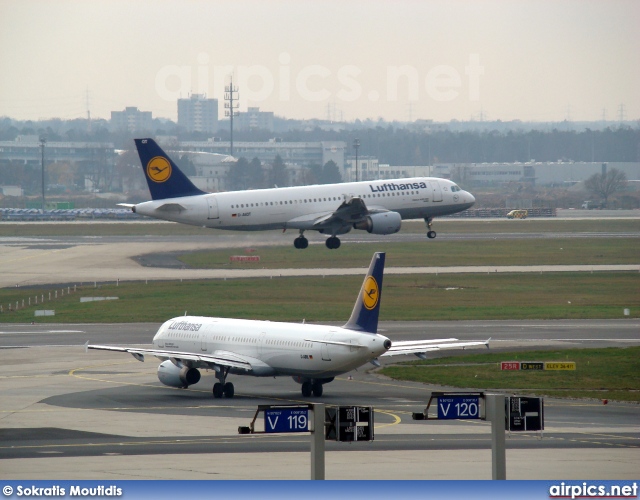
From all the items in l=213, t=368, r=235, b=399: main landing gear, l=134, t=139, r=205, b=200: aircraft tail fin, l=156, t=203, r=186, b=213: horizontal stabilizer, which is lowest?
l=213, t=368, r=235, b=399: main landing gear

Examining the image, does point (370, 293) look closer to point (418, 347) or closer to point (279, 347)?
point (279, 347)

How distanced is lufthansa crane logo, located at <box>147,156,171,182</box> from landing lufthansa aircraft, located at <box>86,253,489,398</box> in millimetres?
42959

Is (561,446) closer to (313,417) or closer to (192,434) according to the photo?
(192,434)

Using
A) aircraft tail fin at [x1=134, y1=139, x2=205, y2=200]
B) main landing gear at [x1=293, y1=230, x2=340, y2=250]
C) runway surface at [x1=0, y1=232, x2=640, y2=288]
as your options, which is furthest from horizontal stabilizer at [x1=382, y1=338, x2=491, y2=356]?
runway surface at [x1=0, y1=232, x2=640, y2=288]

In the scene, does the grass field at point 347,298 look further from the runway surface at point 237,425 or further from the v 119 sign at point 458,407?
the v 119 sign at point 458,407

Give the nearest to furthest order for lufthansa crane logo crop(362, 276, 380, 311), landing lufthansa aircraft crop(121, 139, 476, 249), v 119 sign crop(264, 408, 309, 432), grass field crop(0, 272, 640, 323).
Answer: v 119 sign crop(264, 408, 309, 432)
lufthansa crane logo crop(362, 276, 380, 311)
grass field crop(0, 272, 640, 323)
landing lufthansa aircraft crop(121, 139, 476, 249)

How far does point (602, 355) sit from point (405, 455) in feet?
98.4

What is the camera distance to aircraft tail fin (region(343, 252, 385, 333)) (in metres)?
49.9

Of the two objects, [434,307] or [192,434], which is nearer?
[192,434]

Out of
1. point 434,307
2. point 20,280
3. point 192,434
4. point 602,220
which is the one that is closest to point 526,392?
point 192,434

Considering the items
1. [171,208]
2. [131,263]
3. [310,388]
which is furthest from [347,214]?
[310,388]

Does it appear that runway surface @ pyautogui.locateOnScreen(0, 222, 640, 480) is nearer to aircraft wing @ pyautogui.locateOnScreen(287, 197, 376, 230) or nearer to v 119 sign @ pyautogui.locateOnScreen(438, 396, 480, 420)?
v 119 sign @ pyautogui.locateOnScreen(438, 396, 480, 420)

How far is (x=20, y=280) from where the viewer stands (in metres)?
110

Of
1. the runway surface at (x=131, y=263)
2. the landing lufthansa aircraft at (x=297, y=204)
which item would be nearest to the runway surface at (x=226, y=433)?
the landing lufthansa aircraft at (x=297, y=204)
